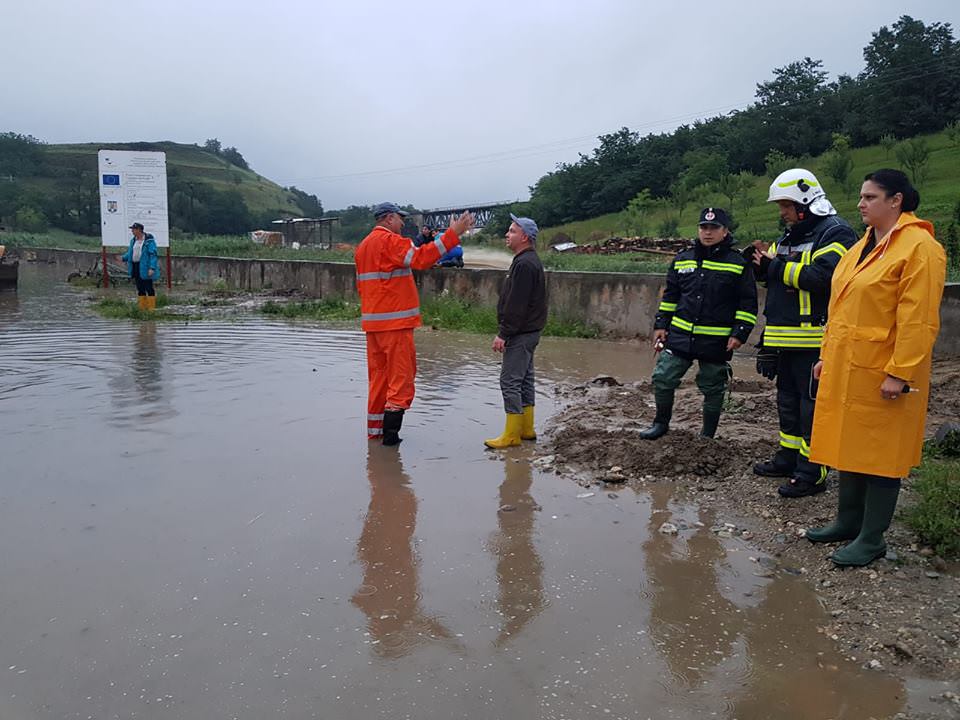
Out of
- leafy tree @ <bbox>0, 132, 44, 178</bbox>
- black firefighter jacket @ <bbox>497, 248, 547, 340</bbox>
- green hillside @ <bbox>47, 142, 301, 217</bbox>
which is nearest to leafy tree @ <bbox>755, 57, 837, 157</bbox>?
black firefighter jacket @ <bbox>497, 248, 547, 340</bbox>

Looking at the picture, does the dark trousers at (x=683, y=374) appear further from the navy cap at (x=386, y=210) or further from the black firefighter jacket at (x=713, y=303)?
the navy cap at (x=386, y=210)

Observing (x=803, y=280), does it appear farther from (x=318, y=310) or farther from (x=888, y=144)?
(x=888, y=144)

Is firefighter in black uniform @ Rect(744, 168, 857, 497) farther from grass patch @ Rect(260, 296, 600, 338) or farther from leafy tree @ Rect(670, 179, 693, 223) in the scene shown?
leafy tree @ Rect(670, 179, 693, 223)

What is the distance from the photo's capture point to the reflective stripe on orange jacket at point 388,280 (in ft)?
19.8

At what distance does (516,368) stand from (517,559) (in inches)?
91.9

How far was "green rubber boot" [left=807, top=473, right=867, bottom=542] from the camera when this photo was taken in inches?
154

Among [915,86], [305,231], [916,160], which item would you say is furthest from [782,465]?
[305,231]

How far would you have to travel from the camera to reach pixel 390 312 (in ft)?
19.9

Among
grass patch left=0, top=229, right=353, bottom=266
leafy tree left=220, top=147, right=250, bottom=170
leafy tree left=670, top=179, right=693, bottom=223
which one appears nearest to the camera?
grass patch left=0, top=229, right=353, bottom=266

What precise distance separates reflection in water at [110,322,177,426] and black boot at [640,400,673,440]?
404cm

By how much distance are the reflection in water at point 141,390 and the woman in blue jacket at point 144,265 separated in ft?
14.7

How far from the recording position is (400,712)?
105 inches

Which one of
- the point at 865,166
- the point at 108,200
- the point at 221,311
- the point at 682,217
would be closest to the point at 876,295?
the point at 221,311

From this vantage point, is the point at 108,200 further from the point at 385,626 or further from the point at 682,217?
the point at 682,217
